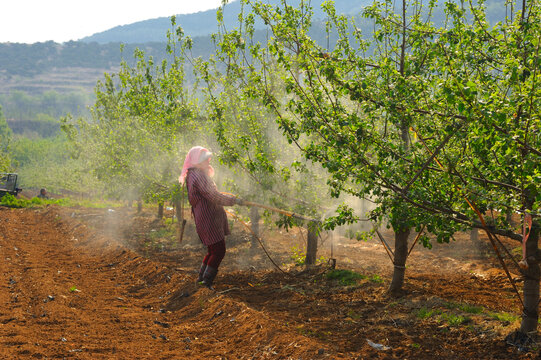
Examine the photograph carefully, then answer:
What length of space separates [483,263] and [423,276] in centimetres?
286

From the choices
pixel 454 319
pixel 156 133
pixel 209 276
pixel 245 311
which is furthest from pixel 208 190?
pixel 156 133

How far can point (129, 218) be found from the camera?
2333 cm

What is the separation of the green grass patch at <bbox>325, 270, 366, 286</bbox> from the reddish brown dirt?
0.47 ft

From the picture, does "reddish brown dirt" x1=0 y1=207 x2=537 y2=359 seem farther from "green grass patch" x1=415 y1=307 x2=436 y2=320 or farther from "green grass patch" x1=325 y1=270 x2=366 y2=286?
"green grass patch" x1=325 y1=270 x2=366 y2=286

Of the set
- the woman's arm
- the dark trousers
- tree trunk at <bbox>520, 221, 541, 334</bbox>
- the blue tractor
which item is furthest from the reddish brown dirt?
the blue tractor

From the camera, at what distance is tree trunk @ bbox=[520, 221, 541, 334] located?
4848 mm

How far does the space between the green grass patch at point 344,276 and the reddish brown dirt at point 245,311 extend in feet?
0.47

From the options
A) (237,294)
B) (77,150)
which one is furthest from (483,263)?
(77,150)

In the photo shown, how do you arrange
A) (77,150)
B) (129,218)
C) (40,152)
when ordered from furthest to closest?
(40,152) → (77,150) → (129,218)

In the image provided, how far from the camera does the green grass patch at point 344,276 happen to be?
26.9 feet

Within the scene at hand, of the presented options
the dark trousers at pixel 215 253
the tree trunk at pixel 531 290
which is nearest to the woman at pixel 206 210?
the dark trousers at pixel 215 253

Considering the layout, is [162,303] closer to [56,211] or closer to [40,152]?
[56,211]

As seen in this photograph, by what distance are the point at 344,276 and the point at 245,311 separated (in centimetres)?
298

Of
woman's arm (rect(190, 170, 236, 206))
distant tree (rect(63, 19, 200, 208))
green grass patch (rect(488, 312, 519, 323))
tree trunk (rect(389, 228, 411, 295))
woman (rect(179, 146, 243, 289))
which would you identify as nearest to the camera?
green grass patch (rect(488, 312, 519, 323))
